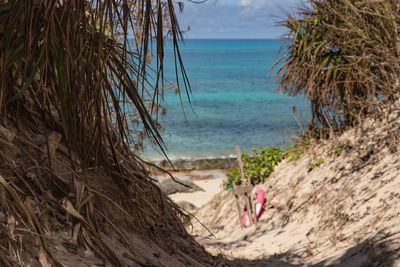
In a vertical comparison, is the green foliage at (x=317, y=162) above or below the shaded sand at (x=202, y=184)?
above

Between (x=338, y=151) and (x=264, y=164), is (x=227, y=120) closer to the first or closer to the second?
(x=264, y=164)

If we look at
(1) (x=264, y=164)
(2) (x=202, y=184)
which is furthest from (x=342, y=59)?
(2) (x=202, y=184)

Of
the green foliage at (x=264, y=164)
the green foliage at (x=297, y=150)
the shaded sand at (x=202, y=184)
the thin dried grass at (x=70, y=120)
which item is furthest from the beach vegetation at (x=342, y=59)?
the thin dried grass at (x=70, y=120)

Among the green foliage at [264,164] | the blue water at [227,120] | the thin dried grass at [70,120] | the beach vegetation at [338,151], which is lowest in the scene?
the blue water at [227,120]

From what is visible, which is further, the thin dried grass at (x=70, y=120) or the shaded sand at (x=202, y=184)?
the shaded sand at (x=202, y=184)

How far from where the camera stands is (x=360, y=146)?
8.41 m

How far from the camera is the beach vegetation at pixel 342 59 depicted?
27.6ft

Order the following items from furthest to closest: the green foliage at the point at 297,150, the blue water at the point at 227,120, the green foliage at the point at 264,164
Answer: the blue water at the point at 227,120, the green foliage at the point at 264,164, the green foliage at the point at 297,150

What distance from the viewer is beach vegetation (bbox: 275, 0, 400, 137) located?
8.41 m

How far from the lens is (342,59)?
951 cm

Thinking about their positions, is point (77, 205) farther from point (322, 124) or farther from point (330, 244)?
point (322, 124)

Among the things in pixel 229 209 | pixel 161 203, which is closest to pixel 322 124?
pixel 229 209

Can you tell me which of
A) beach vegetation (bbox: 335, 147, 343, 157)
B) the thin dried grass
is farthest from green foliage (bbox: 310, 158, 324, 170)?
the thin dried grass

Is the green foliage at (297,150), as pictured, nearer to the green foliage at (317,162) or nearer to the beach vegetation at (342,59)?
the beach vegetation at (342,59)
